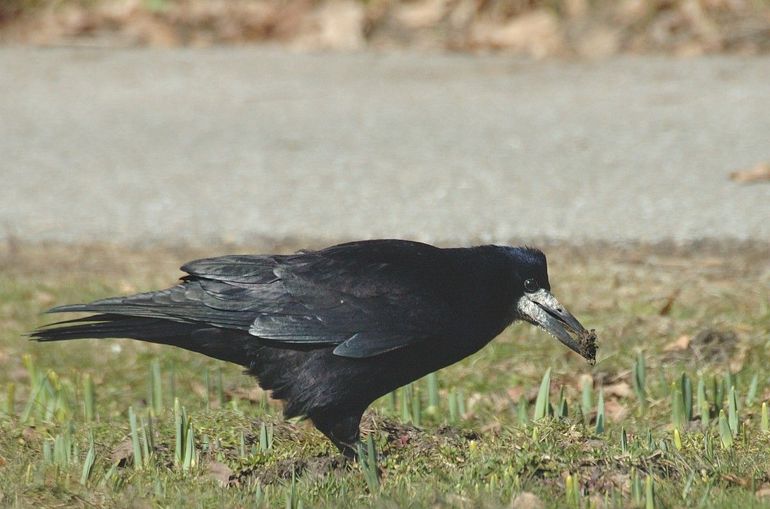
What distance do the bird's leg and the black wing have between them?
6.9 inches

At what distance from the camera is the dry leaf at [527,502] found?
3.39m

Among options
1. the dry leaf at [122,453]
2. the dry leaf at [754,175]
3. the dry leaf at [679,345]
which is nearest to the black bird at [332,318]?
the dry leaf at [122,453]

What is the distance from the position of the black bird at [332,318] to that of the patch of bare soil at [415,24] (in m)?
5.72

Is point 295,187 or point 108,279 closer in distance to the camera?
point 108,279

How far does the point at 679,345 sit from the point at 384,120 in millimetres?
3915

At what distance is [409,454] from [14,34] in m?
7.40

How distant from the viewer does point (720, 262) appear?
6.39 meters

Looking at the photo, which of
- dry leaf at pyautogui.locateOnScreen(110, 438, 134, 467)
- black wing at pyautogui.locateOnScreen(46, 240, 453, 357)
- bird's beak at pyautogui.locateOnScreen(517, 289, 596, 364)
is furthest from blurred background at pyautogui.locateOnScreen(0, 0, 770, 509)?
black wing at pyautogui.locateOnScreen(46, 240, 453, 357)

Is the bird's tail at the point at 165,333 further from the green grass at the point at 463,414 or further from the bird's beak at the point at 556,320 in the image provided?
the bird's beak at the point at 556,320

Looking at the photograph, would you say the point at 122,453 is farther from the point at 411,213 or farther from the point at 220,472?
the point at 411,213

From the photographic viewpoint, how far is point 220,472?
12.7 feet

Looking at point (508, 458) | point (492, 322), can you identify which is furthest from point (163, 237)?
point (508, 458)

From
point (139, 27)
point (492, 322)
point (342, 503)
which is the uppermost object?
point (139, 27)

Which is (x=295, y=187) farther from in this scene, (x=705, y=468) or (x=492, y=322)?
(x=705, y=468)
